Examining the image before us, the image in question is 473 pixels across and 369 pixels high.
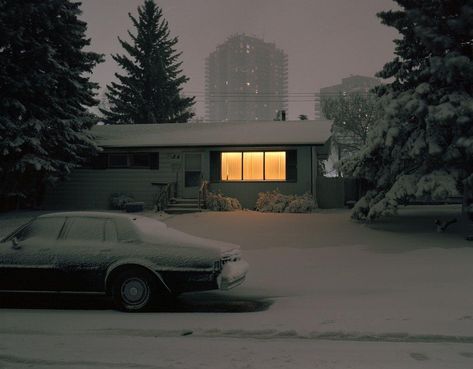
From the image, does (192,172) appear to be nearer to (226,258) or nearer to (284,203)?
(284,203)

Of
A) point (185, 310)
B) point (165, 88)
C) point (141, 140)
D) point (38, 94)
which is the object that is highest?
point (165, 88)

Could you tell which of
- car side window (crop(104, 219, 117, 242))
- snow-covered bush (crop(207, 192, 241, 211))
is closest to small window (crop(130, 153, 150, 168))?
snow-covered bush (crop(207, 192, 241, 211))

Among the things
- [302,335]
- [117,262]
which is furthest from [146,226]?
[302,335]

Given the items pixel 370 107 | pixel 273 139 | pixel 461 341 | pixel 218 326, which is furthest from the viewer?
pixel 370 107

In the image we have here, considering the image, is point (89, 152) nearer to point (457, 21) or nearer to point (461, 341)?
point (457, 21)

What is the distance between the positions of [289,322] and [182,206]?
703 inches

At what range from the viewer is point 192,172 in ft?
87.5

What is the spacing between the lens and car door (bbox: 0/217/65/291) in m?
8.02

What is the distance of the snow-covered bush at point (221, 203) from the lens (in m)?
24.3

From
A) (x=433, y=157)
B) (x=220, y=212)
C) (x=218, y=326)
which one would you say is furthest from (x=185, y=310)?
(x=220, y=212)

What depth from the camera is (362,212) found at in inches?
730

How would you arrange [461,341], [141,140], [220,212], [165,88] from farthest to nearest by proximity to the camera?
[165,88] < [141,140] < [220,212] < [461,341]

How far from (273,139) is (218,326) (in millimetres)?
19687

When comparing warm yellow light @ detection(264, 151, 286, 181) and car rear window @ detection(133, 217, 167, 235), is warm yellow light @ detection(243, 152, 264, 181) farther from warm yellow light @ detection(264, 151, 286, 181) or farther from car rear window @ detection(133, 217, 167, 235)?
car rear window @ detection(133, 217, 167, 235)
